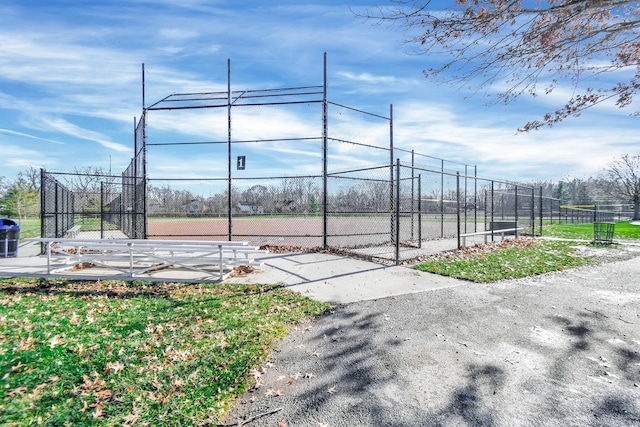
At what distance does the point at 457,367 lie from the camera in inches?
121

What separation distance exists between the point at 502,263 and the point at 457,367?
600 centimetres

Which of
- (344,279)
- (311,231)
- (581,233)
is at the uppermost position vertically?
(311,231)

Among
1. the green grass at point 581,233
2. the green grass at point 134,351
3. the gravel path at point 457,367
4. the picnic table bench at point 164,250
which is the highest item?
the picnic table bench at point 164,250

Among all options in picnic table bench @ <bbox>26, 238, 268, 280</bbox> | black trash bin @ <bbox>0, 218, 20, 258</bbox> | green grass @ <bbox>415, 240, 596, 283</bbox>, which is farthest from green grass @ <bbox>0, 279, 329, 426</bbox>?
black trash bin @ <bbox>0, 218, 20, 258</bbox>

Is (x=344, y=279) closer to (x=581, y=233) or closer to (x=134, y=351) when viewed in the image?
(x=134, y=351)

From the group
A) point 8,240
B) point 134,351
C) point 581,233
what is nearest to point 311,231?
point 134,351

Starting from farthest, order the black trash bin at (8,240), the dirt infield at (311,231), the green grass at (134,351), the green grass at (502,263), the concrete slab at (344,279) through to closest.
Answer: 1. the dirt infield at (311,231)
2. the black trash bin at (8,240)
3. the green grass at (502,263)
4. the concrete slab at (344,279)
5. the green grass at (134,351)

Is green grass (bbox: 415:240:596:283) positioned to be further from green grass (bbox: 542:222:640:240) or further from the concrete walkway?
green grass (bbox: 542:222:640:240)

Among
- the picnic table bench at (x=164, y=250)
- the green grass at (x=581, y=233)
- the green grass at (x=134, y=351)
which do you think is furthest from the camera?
the green grass at (x=581, y=233)

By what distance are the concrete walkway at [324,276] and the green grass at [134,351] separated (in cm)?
68

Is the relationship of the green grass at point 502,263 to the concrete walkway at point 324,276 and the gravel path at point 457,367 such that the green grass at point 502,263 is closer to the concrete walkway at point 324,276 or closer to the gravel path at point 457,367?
the concrete walkway at point 324,276

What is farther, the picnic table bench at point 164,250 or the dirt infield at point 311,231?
the dirt infield at point 311,231

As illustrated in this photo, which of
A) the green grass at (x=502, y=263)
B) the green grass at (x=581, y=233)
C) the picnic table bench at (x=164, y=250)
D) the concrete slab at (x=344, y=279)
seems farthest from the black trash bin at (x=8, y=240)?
the green grass at (x=581, y=233)

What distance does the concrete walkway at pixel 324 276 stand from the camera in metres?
5.67
